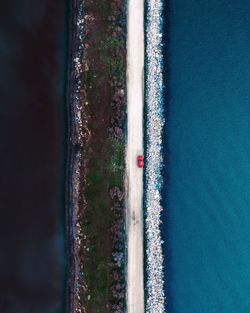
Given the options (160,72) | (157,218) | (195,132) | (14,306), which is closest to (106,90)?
(160,72)

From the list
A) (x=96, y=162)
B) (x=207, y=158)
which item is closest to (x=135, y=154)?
(x=96, y=162)

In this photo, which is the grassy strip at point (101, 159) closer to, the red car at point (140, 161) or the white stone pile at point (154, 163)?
the red car at point (140, 161)

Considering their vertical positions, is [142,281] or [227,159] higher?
[227,159]

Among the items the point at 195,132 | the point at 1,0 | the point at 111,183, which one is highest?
the point at 1,0

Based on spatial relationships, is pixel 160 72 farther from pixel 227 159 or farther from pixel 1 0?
pixel 1 0

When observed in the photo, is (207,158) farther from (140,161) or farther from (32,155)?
(32,155)

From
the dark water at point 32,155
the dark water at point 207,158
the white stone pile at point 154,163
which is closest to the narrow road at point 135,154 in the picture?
the white stone pile at point 154,163
